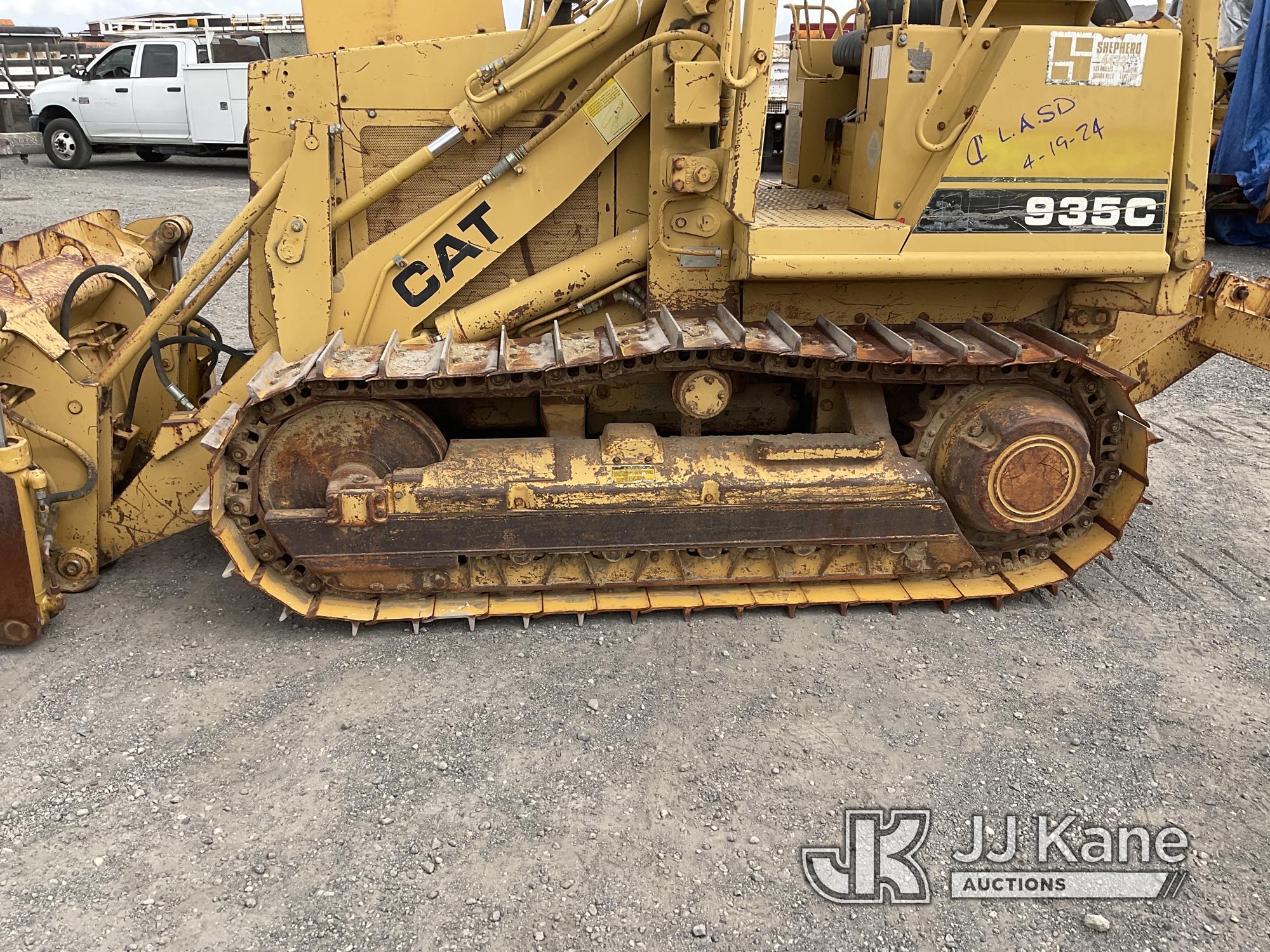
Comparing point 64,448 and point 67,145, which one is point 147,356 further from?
point 67,145

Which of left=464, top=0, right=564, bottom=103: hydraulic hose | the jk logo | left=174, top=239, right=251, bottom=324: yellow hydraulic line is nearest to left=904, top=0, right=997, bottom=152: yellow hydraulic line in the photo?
left=464, top=0, right=564, bottom=103: hydraulic hose

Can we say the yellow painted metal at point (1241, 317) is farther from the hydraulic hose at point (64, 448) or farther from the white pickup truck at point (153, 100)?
the white pickup truck at point (153, 100)

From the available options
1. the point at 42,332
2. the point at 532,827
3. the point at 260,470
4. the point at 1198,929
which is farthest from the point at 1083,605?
the point at 42,332

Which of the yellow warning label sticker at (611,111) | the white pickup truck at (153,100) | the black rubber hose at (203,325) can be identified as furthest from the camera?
the white pickup truck at (153,100)

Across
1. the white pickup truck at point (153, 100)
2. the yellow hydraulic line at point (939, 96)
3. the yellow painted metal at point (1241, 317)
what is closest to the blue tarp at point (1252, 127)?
the yellow painted metal at point (1241, 317)

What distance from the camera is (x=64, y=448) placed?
4.02 m

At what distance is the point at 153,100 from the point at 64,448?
1368 centimetres

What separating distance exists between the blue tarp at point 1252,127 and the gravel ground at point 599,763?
9036 mm

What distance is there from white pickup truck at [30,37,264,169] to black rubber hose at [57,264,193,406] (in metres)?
11.8

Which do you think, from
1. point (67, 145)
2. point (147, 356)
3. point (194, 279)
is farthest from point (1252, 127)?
point (67, 145)

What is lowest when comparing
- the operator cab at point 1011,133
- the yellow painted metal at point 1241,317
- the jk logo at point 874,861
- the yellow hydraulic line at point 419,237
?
the jk logo at point 874,861

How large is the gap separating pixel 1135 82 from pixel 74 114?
54.6ft

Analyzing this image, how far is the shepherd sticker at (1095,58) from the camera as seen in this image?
143 inches

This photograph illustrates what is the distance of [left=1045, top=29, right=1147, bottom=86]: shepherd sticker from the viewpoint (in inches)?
143
